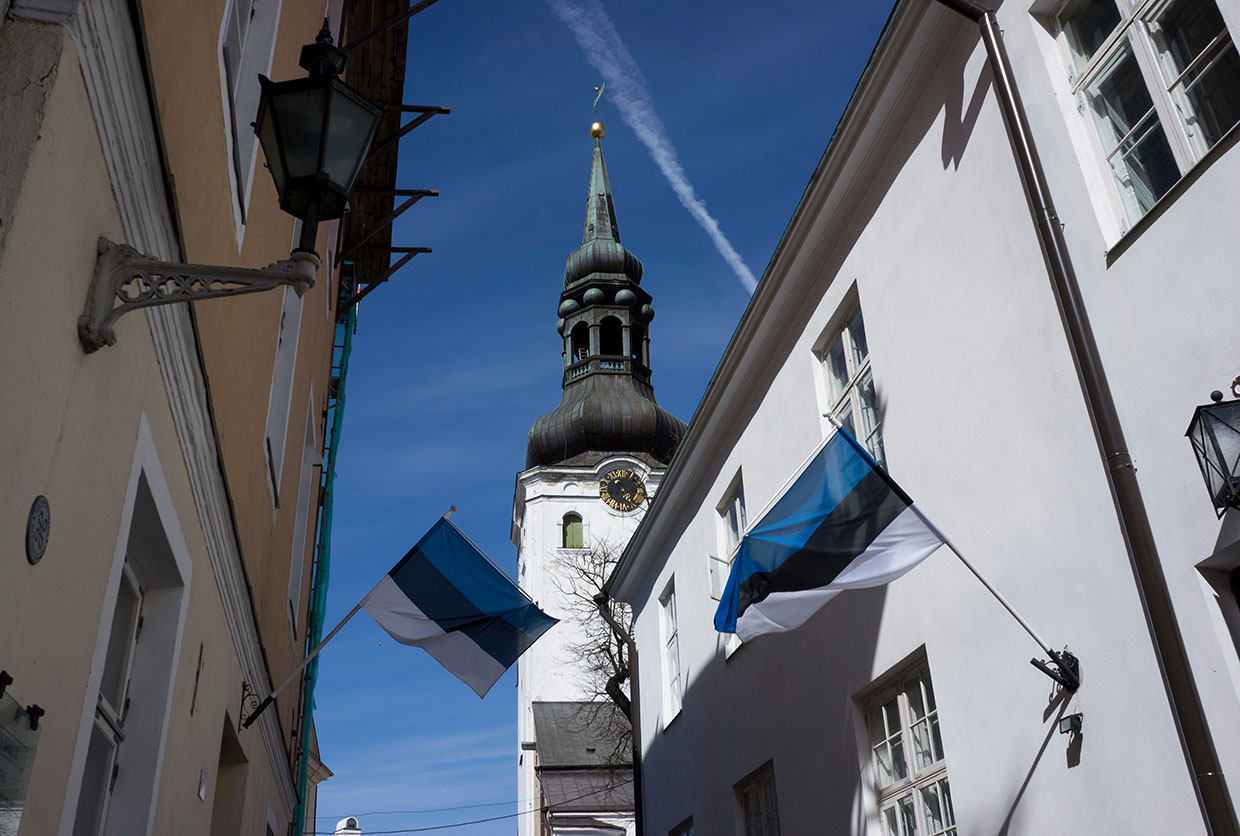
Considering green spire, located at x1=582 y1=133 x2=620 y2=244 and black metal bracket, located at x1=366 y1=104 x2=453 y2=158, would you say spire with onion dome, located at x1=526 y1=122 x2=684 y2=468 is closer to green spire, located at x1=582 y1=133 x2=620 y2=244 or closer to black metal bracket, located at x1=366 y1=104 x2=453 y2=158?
green spire, located at x1=582 y1=133 x2=620 y2=244

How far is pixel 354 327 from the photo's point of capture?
17.3 metres

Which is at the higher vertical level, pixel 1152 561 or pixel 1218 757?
pixel 1152 561

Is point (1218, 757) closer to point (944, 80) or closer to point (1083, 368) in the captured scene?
point (1083, 368)

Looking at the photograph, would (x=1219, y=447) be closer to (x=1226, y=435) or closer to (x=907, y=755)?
(x=1226, y=435)

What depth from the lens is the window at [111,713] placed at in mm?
4410

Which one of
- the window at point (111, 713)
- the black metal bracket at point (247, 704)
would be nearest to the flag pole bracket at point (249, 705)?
the black metal bracket at point (247, 704)

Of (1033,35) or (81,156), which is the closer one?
(81,156)

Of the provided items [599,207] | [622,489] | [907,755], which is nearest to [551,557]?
[622,489]

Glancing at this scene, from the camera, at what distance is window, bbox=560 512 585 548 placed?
45.3 m

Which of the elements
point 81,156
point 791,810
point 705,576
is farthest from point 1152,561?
point 705,576

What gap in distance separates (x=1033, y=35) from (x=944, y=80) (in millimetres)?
1137

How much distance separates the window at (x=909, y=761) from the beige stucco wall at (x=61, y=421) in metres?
5.01

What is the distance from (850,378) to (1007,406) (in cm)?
279

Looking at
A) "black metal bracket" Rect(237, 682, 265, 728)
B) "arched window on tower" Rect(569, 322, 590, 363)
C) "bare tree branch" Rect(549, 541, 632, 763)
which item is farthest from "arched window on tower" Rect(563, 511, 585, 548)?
"black metal bracket" Rect(237, 682, 265, 728)
